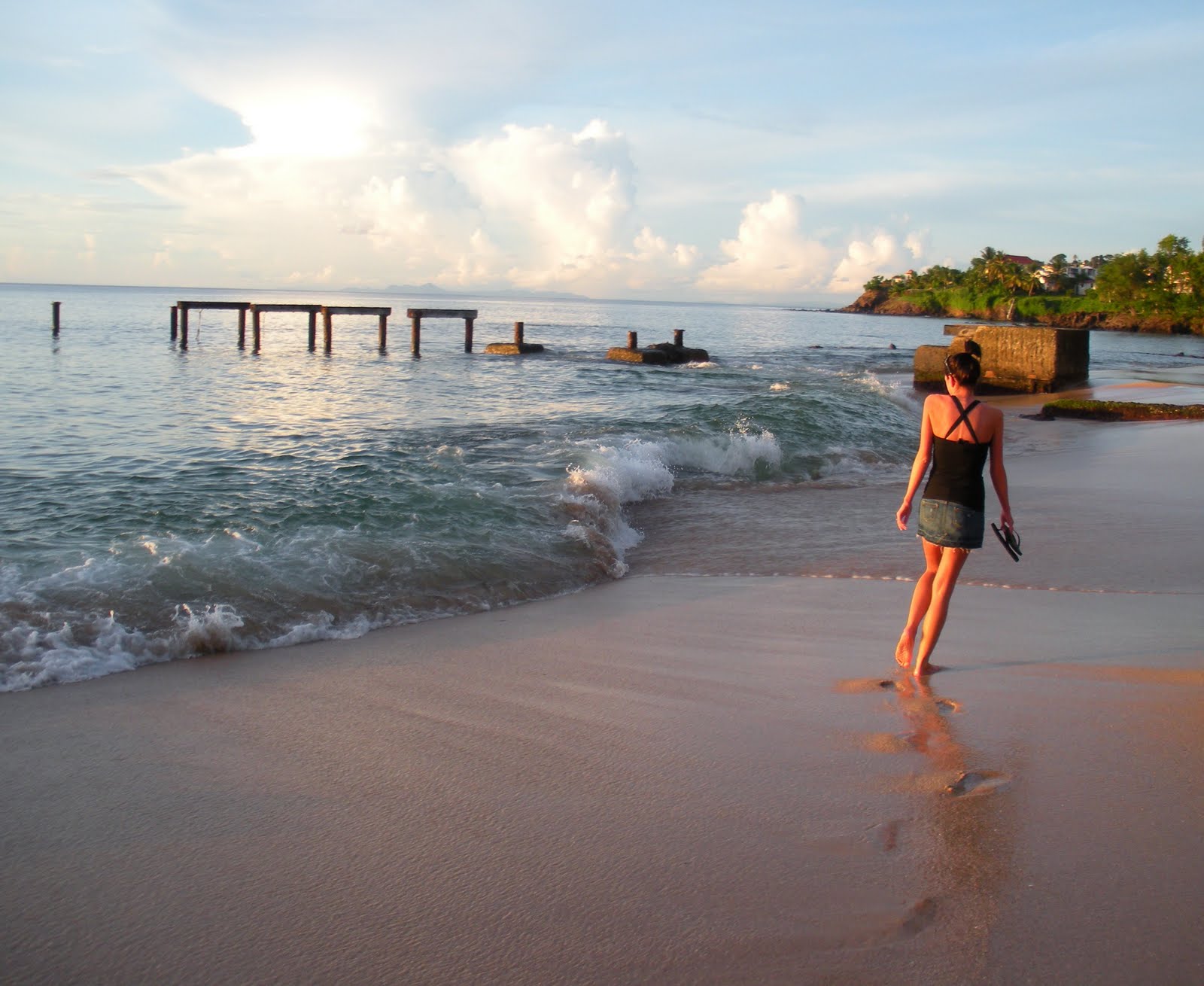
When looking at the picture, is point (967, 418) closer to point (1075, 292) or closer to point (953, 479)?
point (953, 479)

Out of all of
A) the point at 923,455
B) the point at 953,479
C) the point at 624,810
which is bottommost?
the point at 624,810

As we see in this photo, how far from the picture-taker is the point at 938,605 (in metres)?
4.46

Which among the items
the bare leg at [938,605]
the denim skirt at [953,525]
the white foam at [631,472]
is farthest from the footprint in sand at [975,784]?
the white foam at [631,472]

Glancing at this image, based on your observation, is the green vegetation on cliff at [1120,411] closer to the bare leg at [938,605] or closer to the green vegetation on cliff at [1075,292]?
the bare leg at [938,605]

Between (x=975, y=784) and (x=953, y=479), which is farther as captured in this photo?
(x=953, y=479)

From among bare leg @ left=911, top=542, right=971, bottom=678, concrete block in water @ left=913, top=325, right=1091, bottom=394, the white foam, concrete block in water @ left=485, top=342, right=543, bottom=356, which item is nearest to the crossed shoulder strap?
bare leg @ left=911, top=542, right=971, bottom=678

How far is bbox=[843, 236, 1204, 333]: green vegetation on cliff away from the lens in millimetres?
76562

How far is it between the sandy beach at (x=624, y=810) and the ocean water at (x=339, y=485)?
24.6 inches

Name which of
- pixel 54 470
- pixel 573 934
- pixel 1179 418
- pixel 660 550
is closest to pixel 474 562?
pixel 660 550

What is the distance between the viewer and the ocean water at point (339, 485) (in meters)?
5.40

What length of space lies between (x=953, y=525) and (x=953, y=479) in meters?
0.22

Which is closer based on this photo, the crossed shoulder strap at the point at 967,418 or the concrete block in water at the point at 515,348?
the crossed shoulder strap at the point at 967,418

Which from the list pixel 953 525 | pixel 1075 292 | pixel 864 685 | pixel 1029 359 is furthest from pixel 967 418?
pixel 1075 292

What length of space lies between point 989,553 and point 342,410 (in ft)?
41.4
